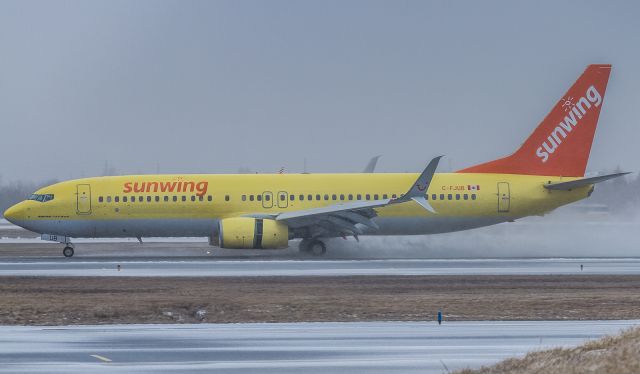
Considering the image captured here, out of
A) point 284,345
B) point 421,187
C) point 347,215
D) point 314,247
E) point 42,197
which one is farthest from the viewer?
point 42,197

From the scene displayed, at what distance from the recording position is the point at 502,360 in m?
16.9

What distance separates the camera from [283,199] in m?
45.4

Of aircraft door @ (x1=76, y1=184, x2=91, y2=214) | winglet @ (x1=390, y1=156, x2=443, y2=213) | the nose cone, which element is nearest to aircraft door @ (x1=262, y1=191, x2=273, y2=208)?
winglet @ (x1=390, y1=156, x2=443, y2=213)

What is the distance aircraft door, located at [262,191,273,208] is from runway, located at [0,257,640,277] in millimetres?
3998

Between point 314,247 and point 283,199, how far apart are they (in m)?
2.67

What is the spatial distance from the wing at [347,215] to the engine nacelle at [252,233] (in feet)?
2.03

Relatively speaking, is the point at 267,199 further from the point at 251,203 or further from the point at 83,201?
the point at 83,201

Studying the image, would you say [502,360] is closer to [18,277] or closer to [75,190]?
[18,277]

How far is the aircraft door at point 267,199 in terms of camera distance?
4534 cm

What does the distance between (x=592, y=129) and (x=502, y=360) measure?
102 ft

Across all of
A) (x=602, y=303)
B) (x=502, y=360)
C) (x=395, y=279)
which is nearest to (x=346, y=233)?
(x=395, y=279)

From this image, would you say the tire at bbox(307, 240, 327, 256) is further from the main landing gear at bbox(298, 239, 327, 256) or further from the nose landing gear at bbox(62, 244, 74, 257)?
the nose landing gear at bbox(62, 244, 74, 257)

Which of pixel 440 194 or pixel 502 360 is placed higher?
pixel 440 194

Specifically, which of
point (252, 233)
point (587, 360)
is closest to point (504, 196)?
point (252, 233)
